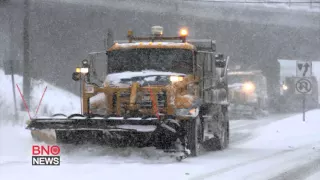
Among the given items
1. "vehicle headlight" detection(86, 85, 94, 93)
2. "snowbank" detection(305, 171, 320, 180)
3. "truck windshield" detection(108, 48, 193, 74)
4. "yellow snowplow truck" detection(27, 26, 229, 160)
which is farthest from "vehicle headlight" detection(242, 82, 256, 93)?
"snowbank" detection(305, 171, 320, 180)

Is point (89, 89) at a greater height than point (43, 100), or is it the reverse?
point (89, 89)

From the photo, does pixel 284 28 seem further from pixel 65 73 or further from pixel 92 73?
pixel 92 73

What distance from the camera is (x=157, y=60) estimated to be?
45.7ft

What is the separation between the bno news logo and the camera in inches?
444

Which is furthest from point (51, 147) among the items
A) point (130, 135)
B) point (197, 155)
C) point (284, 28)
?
point (284, 28)

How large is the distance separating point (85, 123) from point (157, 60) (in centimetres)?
255

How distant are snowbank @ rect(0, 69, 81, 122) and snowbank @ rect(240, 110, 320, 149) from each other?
976cm

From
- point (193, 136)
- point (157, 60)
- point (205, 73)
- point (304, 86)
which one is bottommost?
point (193, 136)

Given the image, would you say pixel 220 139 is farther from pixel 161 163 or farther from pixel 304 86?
pixel 304 86

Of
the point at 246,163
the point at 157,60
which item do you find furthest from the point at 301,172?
the point at 157,60

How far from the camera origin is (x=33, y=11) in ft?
119

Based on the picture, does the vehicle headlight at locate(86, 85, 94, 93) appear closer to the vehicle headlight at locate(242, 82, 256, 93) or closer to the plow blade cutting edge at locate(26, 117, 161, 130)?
the plow blade cutting edge at locate(26, 117, 161, 130)

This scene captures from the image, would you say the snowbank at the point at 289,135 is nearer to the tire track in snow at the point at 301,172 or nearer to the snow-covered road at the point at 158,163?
the snow-covered road at the point at 158,163

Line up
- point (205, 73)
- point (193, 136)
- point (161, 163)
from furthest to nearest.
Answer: point (205, 73) → point (193, 136) → point (161, 163)
